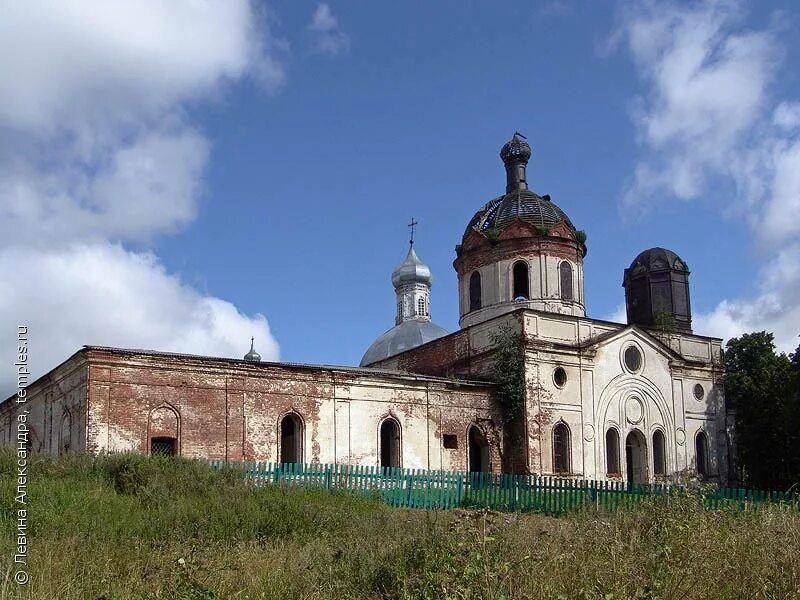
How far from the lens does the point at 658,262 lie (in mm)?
34719

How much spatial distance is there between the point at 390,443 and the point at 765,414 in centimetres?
1723

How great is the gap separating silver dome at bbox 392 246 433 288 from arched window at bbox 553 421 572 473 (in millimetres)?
18108

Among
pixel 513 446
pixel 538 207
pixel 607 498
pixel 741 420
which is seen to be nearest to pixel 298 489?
pixel 607 498

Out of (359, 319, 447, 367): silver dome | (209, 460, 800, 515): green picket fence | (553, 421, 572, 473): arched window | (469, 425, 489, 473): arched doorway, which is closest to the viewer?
(209, 460, 800, 515): green picket fence

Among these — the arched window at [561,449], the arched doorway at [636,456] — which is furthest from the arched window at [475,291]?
the arched doorway at [636,456]

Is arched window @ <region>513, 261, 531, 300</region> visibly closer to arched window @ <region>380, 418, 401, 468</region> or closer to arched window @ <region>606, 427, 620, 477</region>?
arched window @ <region>606, 427, 620, 477</region>

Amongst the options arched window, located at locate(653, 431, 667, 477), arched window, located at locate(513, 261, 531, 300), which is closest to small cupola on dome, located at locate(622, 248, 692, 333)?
arched window, located at locate(653, 431, 667, 477)

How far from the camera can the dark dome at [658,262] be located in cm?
3466

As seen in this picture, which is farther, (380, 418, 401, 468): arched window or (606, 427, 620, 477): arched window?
(606, 427, 620, 477): arched window

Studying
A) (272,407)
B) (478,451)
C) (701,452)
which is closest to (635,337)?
(701,452)

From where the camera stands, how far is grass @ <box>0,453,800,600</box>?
7.49 metres

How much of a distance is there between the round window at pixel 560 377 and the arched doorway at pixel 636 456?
3.84m

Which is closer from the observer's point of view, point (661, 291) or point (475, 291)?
point (475, 291)

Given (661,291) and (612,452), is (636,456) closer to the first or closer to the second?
(612,452)
